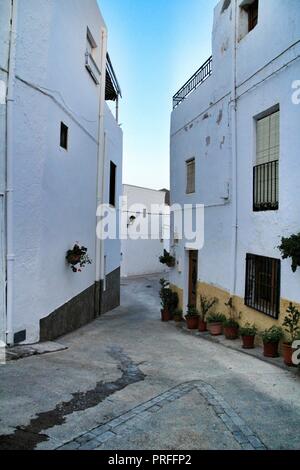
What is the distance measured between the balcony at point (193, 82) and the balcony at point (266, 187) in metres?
4.39

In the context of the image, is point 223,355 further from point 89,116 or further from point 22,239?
point 89,116

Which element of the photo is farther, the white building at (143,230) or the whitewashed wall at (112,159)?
the white building at (143,230)

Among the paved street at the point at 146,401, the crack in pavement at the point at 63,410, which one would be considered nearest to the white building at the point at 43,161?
the paved street at the point at 146,401

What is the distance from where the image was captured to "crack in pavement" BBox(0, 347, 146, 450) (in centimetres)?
358

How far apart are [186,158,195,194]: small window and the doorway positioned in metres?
2.01

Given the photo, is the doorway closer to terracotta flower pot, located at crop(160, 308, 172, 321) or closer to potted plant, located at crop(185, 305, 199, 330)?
terracotta flower pot, located at crop(160, 308, 172, 321)

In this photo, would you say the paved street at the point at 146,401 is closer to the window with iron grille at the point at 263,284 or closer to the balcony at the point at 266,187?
the window with iron grille at the point at 263,284

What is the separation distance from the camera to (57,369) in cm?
568

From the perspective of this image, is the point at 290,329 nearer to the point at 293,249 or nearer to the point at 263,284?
the point at 293,249

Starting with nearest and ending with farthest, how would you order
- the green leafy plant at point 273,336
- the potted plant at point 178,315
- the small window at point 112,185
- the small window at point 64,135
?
the green leafy plant at point 273,336, the small window at point 64,135, the potted plant at point 178,315, the small window at point 112,185

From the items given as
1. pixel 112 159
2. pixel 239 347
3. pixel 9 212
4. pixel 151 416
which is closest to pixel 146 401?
pixel 151 416

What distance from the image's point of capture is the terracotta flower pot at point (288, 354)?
6500 mm

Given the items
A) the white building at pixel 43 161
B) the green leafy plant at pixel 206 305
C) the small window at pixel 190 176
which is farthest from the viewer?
the small window at pixel 190 176

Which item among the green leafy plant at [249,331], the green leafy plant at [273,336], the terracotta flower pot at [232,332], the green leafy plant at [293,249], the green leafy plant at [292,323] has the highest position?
the green leafy plant at [293,249]
